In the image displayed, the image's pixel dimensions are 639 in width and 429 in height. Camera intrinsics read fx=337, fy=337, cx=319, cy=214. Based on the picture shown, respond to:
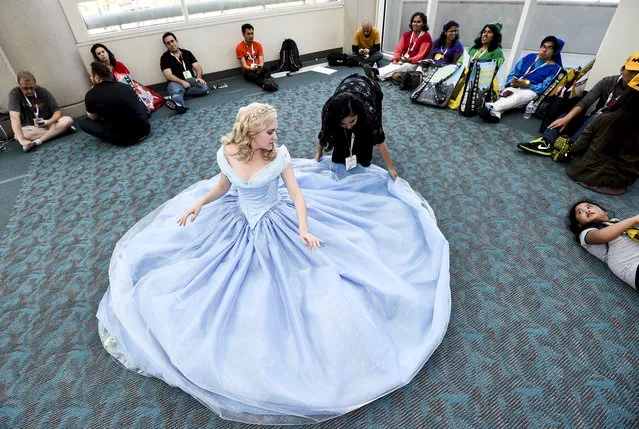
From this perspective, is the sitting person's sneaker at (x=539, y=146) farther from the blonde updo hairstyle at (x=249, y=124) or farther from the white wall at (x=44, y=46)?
the white wall at (x=44, y=46)

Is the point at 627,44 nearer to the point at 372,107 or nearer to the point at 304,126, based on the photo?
the point at 372,107

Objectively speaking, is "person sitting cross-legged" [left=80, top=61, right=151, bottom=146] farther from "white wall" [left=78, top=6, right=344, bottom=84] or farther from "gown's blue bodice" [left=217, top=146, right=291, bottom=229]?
"gown's blue bodice" [left=217, top=146, right=291, bottom=229]

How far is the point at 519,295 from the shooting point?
76.1 inches

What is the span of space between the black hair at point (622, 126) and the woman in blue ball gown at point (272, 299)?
1799 millimetres

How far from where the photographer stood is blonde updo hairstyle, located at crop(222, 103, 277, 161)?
5.09 feet

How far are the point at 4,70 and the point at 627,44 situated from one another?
6.76 m

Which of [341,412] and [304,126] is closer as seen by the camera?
[341,412]

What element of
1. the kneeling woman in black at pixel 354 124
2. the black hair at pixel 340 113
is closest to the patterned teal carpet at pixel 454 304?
the kneeling woman in black at pixel 354 124

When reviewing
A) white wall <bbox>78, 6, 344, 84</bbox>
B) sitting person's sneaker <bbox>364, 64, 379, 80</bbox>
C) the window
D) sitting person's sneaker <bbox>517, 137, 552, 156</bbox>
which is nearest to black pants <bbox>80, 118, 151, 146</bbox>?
white wall <bbox>78, 6, 344, 84</bbox>

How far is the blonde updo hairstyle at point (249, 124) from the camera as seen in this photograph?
155cm

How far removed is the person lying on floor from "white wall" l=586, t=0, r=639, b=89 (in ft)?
0.99

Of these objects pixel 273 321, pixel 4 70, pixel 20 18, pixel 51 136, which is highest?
pixel 20 18

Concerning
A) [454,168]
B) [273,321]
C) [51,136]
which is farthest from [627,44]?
[51,136]

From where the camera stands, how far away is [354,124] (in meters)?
2.27
